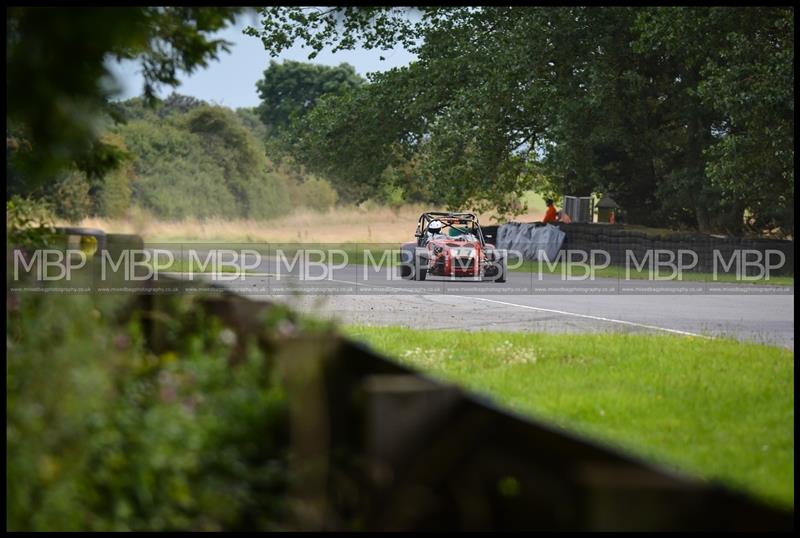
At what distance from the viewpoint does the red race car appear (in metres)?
24.3

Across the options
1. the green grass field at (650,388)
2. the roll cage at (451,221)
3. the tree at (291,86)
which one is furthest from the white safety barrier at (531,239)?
the tree at (291,86)

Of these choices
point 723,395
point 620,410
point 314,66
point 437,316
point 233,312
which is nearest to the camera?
point 233,312

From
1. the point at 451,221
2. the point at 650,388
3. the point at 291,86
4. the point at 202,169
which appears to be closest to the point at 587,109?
the point at 451,221

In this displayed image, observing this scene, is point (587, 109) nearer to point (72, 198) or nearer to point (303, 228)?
point (303, 228)

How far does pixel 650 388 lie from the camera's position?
9.09 metres

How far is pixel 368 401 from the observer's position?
3.33 m

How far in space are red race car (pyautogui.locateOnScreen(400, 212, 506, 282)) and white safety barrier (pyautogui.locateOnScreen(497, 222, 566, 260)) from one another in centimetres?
860

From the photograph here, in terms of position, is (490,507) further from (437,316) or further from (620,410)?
(437,316)

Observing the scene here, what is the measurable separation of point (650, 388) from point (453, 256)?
1531 centimetres

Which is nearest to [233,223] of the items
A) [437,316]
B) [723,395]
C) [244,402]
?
[437,316]

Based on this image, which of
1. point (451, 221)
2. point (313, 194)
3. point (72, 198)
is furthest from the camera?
point (313, 194)

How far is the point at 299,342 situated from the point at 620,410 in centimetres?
478

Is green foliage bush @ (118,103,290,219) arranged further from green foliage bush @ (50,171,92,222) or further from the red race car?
the red race car

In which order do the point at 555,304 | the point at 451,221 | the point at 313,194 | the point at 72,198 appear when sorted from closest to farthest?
the point at 555,304 < the point at 451,221 < the point at 72,198 < the point at 313,194
